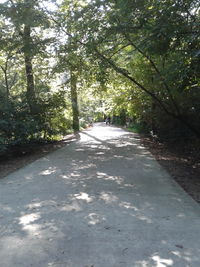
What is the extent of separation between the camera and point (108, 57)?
381 inches

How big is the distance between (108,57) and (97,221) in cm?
696

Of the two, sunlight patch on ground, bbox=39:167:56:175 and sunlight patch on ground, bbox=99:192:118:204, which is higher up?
Result: sunlight patch on ground, bbox=39:167:56:175

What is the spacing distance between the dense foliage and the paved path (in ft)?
8.88

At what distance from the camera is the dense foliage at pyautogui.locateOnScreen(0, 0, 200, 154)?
6.32m

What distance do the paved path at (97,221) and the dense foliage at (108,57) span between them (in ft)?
8.88

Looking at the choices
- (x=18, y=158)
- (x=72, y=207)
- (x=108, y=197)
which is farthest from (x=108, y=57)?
(x=72, y=207)

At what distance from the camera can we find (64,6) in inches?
399

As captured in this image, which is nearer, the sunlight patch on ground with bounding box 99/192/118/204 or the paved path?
the paved path

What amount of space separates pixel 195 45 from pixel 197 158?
17.5 ft

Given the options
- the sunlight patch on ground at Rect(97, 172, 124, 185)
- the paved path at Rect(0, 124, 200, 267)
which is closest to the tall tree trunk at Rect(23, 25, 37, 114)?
the paved path at Rect(0, 124, 200, 267)

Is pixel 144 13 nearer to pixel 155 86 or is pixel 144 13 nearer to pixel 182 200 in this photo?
pixel 182 200

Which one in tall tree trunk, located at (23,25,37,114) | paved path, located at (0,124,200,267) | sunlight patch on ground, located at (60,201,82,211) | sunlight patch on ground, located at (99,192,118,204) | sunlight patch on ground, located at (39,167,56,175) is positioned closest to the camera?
paved path, located at (0,124,200,267)

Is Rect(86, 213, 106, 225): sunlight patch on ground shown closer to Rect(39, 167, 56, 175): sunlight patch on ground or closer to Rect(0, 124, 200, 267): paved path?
Rect(0, 124, 200, 267): paved path

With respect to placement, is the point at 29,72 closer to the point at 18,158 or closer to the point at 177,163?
the point at 18,158
